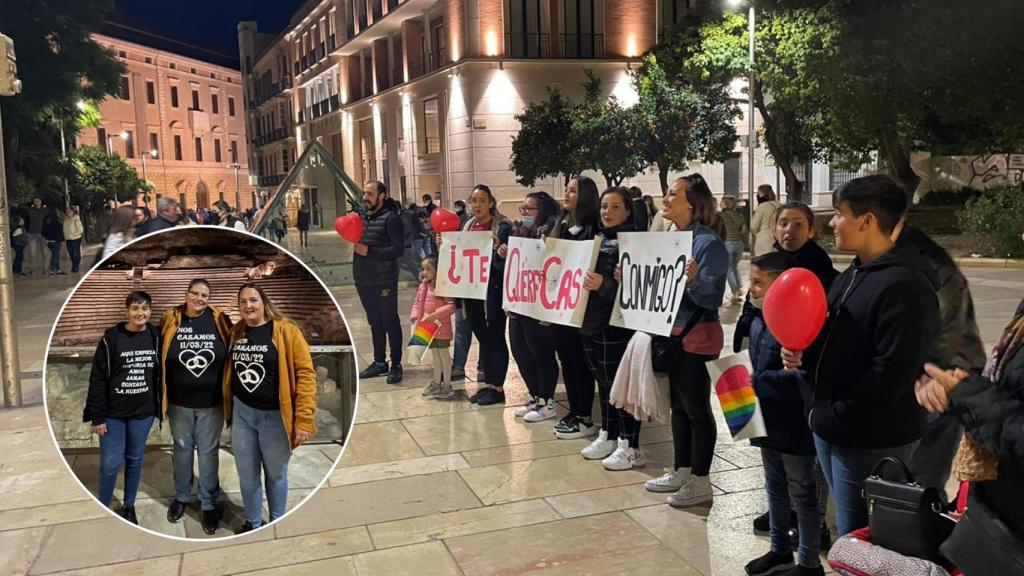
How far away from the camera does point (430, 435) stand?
246 inches

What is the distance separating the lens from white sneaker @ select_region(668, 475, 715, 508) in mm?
A: 4668

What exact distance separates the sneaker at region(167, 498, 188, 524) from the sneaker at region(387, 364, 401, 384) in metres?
5.71

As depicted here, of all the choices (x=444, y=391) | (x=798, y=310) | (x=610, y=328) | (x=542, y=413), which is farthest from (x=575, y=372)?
(x=798, y=310)

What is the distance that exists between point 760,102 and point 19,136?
21712 mm

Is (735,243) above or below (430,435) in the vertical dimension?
above

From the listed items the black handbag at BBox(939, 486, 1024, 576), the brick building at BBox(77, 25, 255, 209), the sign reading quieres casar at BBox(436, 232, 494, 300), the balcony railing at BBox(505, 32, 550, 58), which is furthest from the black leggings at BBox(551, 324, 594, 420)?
the brick building at BBox(77, 25, 255, 209)

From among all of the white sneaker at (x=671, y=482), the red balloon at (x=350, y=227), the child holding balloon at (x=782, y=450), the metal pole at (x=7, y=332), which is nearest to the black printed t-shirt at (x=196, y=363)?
the child holding balloon at (x=782, y=450)

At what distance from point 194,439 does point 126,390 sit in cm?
19

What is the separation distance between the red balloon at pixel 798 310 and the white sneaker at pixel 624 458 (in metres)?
2.27

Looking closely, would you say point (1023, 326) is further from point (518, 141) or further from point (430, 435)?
point (518, 141)

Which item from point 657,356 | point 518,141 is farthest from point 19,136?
point 657,356

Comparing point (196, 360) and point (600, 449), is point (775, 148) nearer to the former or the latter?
point (600, 449)

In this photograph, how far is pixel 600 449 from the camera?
560cm

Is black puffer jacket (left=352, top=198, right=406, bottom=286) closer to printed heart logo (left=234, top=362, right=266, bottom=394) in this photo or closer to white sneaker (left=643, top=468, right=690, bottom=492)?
white sneaker (left=643, top=468, right=690, bottom=492)
